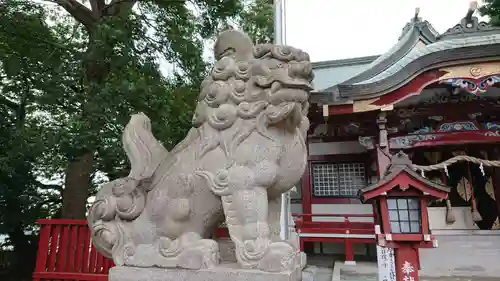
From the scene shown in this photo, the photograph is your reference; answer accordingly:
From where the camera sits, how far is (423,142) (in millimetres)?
6395

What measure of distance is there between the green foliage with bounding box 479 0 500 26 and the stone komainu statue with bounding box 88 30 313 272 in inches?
630

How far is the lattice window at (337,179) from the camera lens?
7168 millimetres

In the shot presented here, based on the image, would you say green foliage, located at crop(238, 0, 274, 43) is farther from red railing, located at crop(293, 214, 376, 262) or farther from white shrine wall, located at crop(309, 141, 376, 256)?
red railing, located at crop(293, 214, 376, 262)

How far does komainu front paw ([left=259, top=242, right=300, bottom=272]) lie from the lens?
1528 millimetres

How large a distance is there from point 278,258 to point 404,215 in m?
1.85

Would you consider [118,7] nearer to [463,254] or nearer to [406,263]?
[406,263]

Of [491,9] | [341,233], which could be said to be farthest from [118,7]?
[491,9]

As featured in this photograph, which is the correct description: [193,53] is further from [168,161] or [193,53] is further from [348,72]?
[348,72]

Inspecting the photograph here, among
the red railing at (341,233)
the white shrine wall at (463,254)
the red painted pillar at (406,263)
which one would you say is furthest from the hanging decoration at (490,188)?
the red painted pillar at (406,263)

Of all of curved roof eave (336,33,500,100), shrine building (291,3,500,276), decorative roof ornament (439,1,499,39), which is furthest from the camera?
decorative roof ornament (439,1,499,39)

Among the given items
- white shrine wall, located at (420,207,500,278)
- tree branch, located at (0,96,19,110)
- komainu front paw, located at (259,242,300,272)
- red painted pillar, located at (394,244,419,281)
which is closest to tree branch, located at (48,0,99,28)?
tree branch, located at (0,96,19,110)

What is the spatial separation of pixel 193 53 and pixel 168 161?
2.78m

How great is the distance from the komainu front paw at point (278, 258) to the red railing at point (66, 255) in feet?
9.61

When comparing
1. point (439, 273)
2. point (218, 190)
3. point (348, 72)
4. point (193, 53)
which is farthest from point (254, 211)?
point (348, 72)
